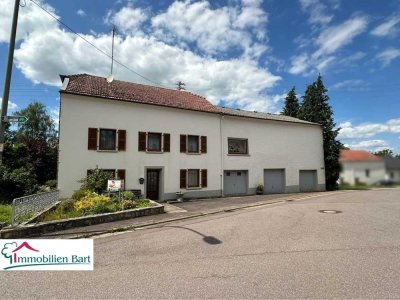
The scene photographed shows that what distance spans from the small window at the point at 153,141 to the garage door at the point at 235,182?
19.8ft

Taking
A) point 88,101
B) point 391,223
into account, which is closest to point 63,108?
point 88,101

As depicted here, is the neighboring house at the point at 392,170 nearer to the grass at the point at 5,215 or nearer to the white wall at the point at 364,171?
the white wall at the point at 364,171

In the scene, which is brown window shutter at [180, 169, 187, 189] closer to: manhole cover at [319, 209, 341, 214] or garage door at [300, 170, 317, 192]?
manhole cover at [319, 209, 341, 214]

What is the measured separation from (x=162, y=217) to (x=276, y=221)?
4.64 metres

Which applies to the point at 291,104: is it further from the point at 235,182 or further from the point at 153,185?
the point at 153,185

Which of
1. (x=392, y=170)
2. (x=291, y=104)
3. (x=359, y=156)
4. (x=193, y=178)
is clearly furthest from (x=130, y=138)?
(x=291, y=104)

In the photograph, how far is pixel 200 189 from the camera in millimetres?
21016

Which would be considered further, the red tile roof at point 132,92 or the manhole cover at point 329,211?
the red tile roof at point 132,92

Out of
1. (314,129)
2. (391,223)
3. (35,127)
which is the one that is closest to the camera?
(391,223)

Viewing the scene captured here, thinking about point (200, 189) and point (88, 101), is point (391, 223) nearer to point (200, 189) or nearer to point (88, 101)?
point (200, 189)

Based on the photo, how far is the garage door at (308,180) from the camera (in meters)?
27.0

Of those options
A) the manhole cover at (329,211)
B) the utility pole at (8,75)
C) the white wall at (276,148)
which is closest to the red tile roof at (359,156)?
the manhole cover at (329,211)

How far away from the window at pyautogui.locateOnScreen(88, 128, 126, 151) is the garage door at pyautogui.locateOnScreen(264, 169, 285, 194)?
12786mm

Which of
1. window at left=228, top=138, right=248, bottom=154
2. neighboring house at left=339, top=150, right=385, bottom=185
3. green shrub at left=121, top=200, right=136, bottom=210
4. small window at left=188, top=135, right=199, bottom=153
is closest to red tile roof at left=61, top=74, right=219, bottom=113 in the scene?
small window at left=188, top=135, right=199, bottom=153
